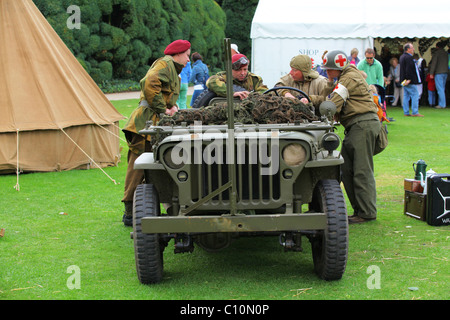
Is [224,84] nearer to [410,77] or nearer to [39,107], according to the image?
[39,107]

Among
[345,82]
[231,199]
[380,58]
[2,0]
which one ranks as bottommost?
[380,58]

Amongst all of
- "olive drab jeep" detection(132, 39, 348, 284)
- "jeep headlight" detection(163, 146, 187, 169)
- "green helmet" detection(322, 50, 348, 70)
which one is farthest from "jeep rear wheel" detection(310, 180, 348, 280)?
"green helmet" detection(322, 50, 348, 70)

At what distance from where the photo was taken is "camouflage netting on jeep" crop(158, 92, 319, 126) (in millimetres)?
5977

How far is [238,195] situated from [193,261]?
49.8 inches

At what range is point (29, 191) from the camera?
9.59 metres

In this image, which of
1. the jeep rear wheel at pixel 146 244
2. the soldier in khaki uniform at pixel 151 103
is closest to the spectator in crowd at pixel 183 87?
the soldier in khaki uniform at pixel 151 103

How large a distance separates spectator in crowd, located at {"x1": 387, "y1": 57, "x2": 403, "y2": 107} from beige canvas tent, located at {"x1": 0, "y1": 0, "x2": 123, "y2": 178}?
43.8 ft

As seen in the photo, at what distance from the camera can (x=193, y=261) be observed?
6199 millimetres

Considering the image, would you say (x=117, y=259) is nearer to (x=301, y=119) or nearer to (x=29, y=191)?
(x=301, y=119)

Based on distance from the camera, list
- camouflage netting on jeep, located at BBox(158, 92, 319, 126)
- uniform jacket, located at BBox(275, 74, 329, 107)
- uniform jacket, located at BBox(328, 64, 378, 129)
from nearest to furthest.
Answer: camouflage netting on jeep, located at BBox(158, 92, 319, 126) → uniform jacket, located at BBox(328, 64, 378, 129) → uniform jacket, located at BBox(275, 74, 329, 107)

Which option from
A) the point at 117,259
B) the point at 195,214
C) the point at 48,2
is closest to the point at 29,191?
the point at 117,259

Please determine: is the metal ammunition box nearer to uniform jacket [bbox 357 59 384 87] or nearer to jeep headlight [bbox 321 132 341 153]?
jeep headlight [bbox 321 132 341 153]
